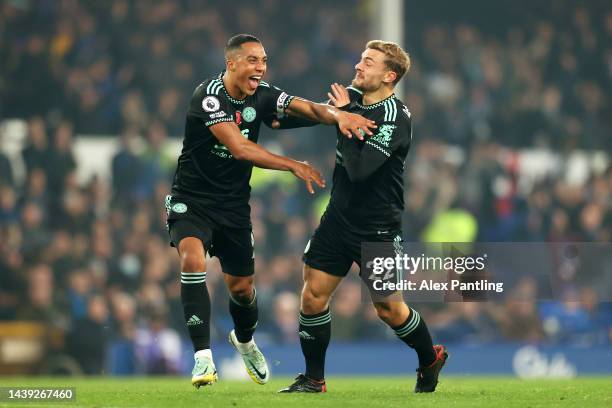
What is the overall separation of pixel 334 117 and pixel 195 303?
141 centimetres

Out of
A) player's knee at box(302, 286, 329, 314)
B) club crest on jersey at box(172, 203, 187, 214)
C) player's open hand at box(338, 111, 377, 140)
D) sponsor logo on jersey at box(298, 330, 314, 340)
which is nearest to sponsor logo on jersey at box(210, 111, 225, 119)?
club crest on jersey at box(172, 203, 187, 214)

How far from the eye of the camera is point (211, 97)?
768 centimetres

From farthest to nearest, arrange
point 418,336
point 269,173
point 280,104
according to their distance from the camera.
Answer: point 269,173, point 280,104, point 418,336

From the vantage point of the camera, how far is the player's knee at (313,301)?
7.70 metres

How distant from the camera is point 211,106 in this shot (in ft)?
25.1

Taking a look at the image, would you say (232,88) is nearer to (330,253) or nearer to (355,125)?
(355,125)

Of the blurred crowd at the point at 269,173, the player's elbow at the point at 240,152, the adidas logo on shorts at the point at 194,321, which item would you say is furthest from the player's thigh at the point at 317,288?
the blurred crowd at the point at 269,173

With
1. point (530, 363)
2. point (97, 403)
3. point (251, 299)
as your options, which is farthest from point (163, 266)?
point (97, 403)

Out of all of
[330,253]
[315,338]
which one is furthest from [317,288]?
[315,338]

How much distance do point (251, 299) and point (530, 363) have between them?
6.40 m

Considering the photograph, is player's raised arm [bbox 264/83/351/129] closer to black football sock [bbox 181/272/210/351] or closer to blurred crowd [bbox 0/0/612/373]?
black football sock [bbox 181/272/210/351]

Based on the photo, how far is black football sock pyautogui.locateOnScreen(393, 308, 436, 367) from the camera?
764cm

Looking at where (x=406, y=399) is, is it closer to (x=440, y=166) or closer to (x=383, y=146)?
(x=383, y=146)

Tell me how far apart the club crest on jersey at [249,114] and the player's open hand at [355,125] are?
66cm
